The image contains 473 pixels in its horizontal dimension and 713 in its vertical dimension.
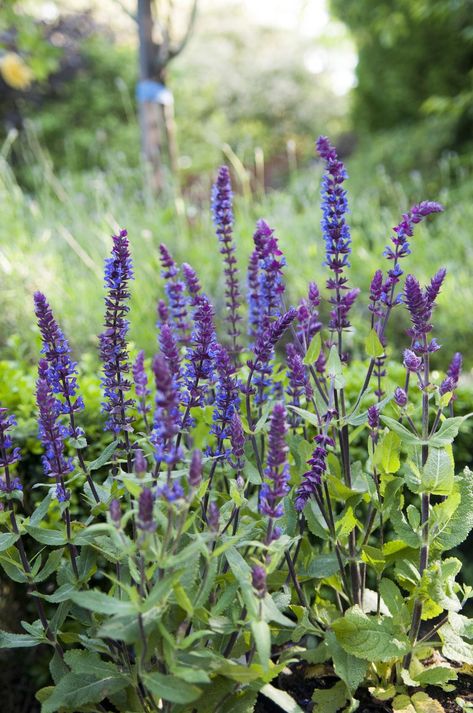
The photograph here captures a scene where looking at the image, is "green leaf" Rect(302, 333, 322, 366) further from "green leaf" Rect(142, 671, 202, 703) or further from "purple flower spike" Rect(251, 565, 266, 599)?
"green leaf" Rect(142, 671, 202, 703)

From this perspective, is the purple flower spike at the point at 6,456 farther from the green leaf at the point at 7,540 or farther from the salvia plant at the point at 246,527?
the green leaf at the point at 7,540

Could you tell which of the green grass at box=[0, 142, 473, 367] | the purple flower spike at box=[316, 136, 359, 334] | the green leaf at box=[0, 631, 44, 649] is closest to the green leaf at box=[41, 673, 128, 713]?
the green leaf at box=[0, 631, 44, 649]

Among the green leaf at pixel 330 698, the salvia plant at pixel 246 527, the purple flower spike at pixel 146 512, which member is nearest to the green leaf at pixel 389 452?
the salvia plant at pixel 246 527

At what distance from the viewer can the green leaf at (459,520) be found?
196 cm

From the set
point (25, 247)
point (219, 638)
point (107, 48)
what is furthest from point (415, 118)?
point (219, 638)

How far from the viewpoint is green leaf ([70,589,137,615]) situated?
4.73 ft

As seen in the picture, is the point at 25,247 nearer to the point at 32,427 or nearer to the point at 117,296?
the point at 32,427

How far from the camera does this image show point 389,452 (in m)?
1.96

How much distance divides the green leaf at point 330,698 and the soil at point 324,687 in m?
0.10

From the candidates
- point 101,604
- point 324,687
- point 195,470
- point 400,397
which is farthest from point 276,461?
point 324,687

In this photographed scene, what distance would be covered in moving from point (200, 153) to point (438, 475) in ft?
57.4

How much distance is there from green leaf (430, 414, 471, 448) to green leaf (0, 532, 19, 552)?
3.45ft

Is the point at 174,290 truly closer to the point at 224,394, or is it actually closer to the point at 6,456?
the point at 224,394

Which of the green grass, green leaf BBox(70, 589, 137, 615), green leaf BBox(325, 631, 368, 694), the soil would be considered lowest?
the soil
